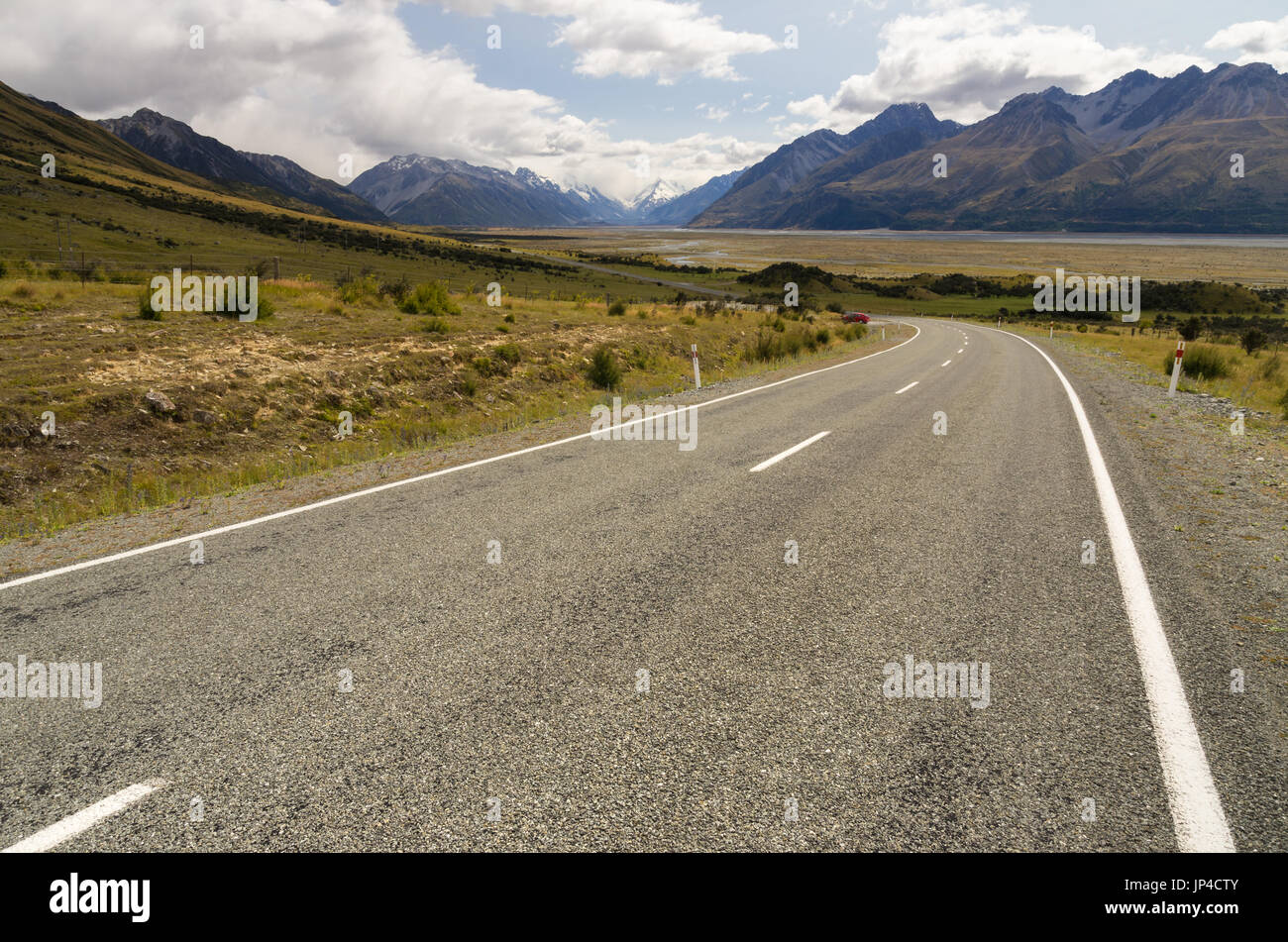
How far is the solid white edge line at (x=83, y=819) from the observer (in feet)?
8.14

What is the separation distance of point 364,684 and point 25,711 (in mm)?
1703

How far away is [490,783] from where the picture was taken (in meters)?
2.78

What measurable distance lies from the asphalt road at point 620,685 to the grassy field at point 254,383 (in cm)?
464

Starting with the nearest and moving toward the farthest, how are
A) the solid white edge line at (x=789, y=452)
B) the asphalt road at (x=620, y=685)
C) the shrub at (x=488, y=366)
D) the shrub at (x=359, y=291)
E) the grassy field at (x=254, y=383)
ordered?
the asphalt road at (x=620, y=685)
the solid white edge line at (x=789, y=452)
the grassy field at (x=254, y=383)
the shrub at (x=488, y=366)
the shrub at (x=359, y=291)

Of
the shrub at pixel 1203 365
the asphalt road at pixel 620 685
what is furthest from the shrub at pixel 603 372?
the shrub at pixel 1203 365

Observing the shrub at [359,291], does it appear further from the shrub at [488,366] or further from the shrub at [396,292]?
the shrub at [488,366]

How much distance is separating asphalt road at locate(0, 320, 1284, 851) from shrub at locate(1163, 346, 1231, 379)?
1957cm

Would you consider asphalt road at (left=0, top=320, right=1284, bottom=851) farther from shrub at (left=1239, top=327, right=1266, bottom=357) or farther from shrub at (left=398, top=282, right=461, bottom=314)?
shrub at (left=1239, top=327, right=1266, bottom=357)

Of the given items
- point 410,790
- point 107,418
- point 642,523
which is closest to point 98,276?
point 107,418

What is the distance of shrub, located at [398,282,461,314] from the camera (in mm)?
23625

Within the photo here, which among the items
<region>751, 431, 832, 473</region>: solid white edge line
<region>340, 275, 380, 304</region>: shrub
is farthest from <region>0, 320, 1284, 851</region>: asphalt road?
<region>340, 275, 380, 304</region>: shrub

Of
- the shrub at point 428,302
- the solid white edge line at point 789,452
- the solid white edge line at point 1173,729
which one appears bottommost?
the solid white edge line at point 1173,729

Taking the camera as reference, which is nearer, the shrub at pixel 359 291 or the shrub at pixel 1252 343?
the shrub at pixel 359 291
